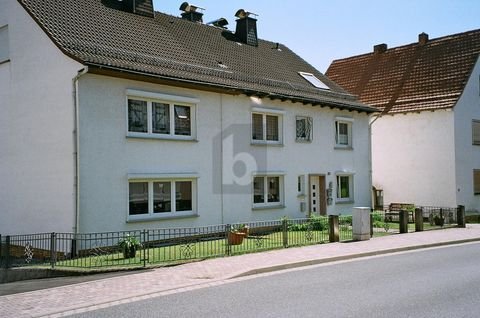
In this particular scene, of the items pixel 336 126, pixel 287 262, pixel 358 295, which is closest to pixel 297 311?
pixel 358 295

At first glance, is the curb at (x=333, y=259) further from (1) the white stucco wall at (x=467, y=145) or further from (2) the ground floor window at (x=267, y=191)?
(1) the white stucco wall at (x=467, y=145)

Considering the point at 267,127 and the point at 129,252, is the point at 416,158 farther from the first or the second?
the point at 129,252

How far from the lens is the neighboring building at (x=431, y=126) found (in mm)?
28625

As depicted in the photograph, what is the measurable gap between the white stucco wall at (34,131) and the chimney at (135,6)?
428cm

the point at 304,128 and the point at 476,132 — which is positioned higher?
the point at 476,132

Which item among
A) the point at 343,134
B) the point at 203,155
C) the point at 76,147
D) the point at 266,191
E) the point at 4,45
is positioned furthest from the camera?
the point at 343,134

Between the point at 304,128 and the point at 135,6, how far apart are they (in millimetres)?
8861

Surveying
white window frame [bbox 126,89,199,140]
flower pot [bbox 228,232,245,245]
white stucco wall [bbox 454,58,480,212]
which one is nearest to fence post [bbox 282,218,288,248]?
flower pot [bbox 228,232,245,245]

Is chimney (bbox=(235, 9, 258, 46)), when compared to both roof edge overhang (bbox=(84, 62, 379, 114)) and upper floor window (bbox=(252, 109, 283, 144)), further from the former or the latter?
upper floor window (bbox=(252, 109, 283, 144))

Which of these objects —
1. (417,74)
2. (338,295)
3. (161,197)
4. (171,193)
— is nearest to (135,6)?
(171,193)

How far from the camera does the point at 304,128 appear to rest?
23.3 m

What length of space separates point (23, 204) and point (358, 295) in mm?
12054

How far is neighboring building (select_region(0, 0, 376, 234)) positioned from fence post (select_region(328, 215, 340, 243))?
4215 millimetres

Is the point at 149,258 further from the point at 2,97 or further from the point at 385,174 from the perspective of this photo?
the point at 385,174
